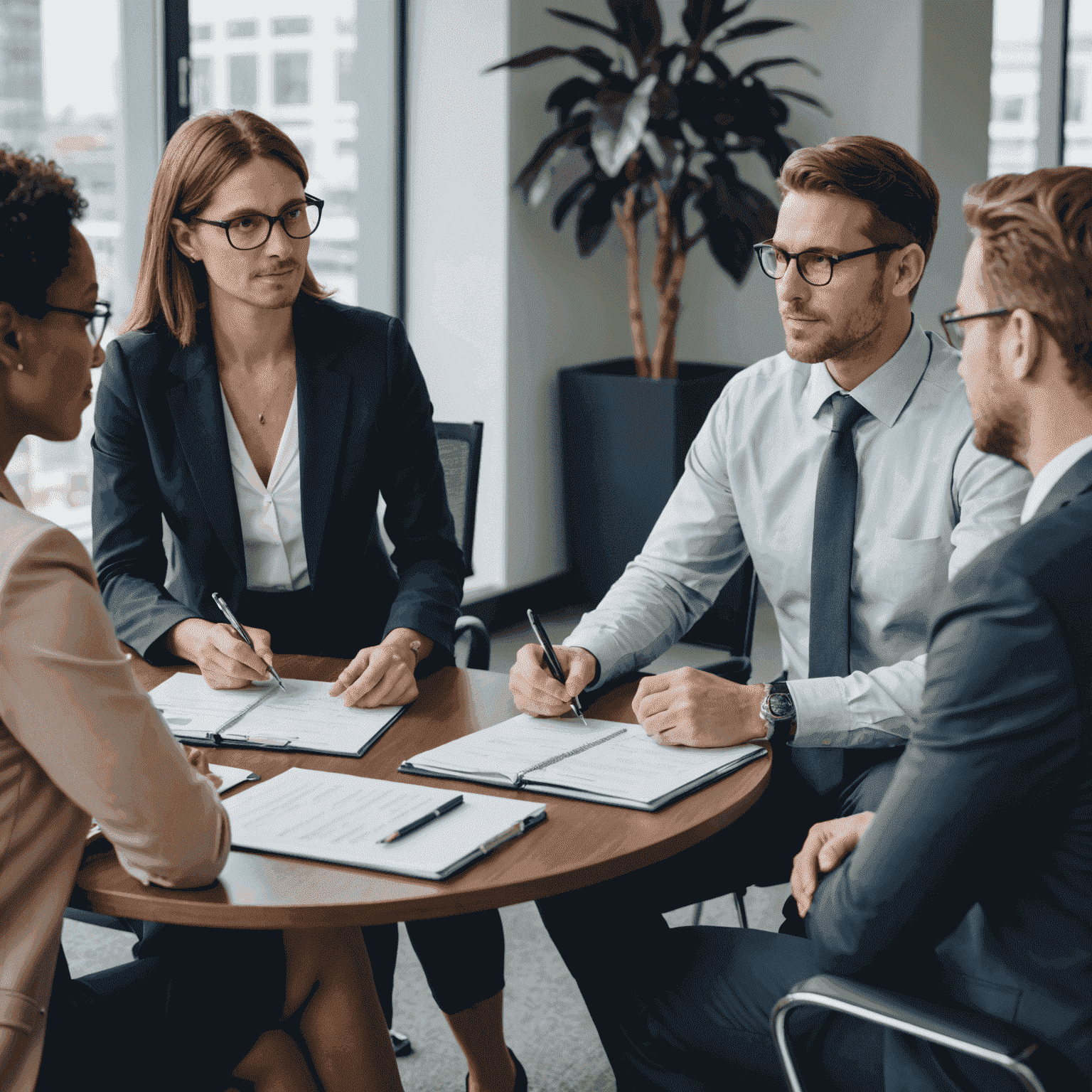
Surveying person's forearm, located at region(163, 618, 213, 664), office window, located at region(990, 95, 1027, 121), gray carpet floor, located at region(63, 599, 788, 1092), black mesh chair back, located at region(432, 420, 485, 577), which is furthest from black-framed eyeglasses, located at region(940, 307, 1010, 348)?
office window, located at region(990, 95, 1027, 121)

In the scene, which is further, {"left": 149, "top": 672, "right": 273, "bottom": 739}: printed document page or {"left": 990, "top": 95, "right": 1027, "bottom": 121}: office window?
{"left": 990, "top": 95, "right": 1027, "bottom": 121}: office window

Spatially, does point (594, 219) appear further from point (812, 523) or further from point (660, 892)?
point (660, 892)

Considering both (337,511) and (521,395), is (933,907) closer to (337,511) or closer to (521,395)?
(337,511)

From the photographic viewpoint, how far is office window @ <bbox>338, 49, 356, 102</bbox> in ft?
15.6

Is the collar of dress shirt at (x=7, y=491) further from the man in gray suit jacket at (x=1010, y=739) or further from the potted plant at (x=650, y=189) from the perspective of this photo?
the potted plant at (x=650, y=189)

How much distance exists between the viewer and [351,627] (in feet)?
7.30

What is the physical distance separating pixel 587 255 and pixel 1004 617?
4.04 m

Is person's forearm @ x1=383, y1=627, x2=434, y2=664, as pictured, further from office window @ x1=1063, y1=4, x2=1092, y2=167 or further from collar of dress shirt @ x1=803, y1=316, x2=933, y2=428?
office window @ x1=1063, y1=4, x2=1092, y2=167

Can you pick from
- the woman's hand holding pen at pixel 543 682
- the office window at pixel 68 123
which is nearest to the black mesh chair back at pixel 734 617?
the woman's hand holding pen at pixel 543 682

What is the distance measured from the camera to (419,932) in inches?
74.8

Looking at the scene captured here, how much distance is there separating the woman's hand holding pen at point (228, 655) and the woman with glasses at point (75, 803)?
298 millimetres

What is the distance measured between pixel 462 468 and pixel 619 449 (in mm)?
2158

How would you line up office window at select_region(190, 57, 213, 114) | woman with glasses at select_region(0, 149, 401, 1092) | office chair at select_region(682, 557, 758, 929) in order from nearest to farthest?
1. woman with glasses at select_region(0, 149, 401, 1092)
2. office chair at select_region(682, 557, 758, 929)
3. office window at select_region(190, 57, 213, 114)

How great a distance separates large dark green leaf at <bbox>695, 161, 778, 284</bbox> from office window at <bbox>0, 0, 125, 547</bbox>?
2015mm
